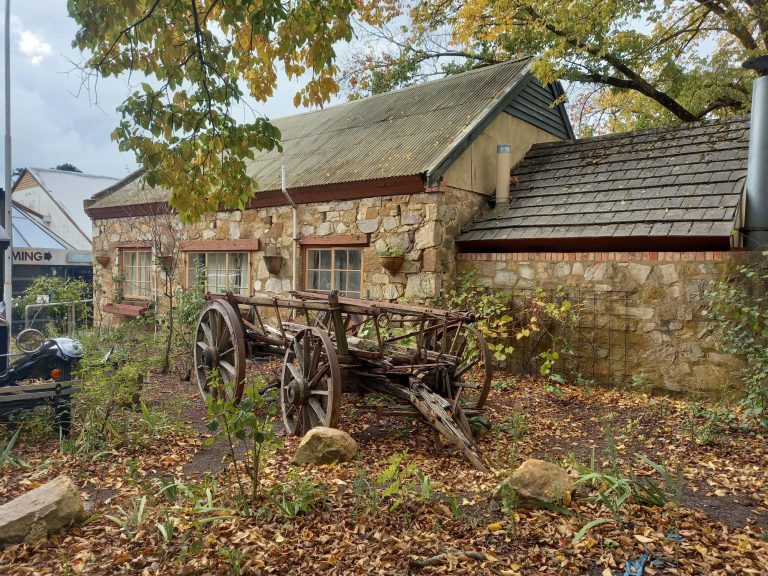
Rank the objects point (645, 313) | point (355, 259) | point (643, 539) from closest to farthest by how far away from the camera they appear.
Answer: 1. point (643, 539)
2. point (645, 313)
3. point (355, 259)

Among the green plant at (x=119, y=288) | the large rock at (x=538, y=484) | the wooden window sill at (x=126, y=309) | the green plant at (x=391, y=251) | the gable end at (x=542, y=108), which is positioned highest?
the gable end at (x=542, y=108)

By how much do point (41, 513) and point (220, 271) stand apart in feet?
27.0

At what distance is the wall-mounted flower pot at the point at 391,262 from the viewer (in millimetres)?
7906

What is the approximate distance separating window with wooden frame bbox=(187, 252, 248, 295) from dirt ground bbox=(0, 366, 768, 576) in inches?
233

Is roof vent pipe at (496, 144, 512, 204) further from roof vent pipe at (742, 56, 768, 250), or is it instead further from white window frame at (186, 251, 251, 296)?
white window frame at (186, 251, 251, 296)

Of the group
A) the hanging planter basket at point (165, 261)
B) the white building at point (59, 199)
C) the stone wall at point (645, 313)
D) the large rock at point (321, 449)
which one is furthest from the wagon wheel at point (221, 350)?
the white building at point (59, 199)

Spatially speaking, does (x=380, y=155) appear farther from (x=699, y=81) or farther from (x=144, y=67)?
(x=699, y=81)

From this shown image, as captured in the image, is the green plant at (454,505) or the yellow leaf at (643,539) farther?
the green plant at (454,505)

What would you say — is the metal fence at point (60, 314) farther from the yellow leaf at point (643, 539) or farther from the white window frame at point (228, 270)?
the yellow leaf at point (643, 539)

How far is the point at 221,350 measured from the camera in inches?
239

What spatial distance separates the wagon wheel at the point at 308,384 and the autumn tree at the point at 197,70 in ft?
4.85

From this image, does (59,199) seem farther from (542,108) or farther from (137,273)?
(542,108)

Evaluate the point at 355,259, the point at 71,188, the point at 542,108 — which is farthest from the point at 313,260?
the point at 71,188

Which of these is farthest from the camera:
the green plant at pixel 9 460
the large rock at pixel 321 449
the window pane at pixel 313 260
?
the window pane at pixel 313 260
